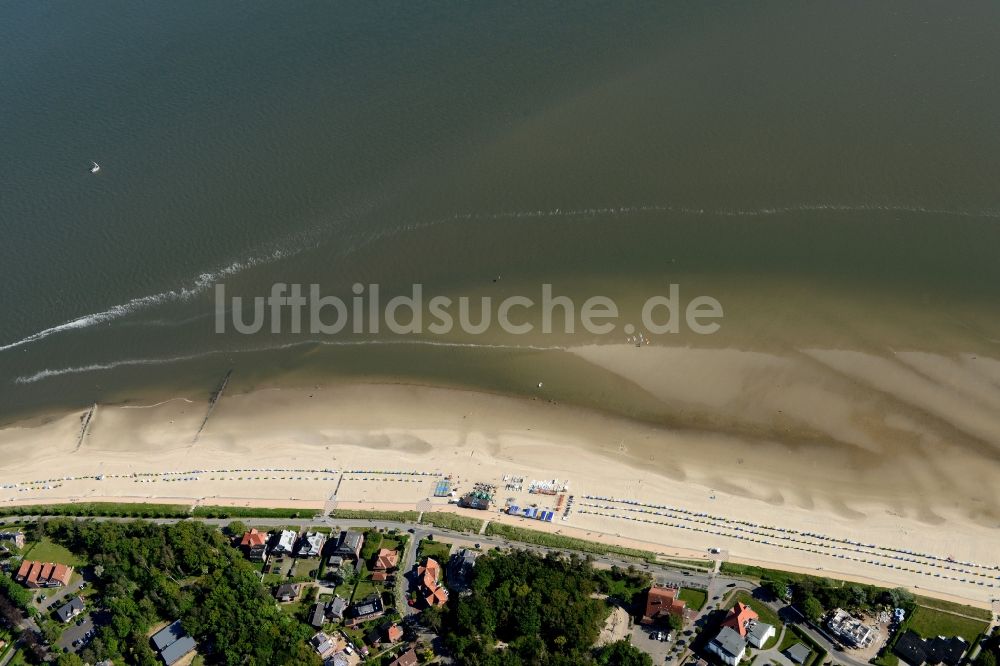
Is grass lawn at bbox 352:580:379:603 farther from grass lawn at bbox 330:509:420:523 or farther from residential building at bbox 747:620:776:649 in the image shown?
residential building at bbox 747:620:776:649

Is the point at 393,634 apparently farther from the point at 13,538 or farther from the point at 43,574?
the point at 13,538

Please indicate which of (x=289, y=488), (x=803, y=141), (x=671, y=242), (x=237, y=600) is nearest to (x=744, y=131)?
(x=803, y=141)

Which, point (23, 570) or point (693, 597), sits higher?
point (693, 597)

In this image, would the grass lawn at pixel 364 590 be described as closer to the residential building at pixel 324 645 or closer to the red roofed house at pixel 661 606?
the residential building at pixel 324 645

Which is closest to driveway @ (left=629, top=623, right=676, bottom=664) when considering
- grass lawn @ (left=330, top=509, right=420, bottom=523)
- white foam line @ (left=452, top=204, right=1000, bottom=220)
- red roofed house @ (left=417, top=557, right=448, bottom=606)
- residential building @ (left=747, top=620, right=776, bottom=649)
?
residential building @ (left=747, top=620, right=776, bottom=649)

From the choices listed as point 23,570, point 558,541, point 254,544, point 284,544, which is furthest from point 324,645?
point 23,570

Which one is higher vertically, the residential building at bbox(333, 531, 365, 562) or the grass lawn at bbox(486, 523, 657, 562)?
the grass lawn at bbox(486, 523, 657, 562)
